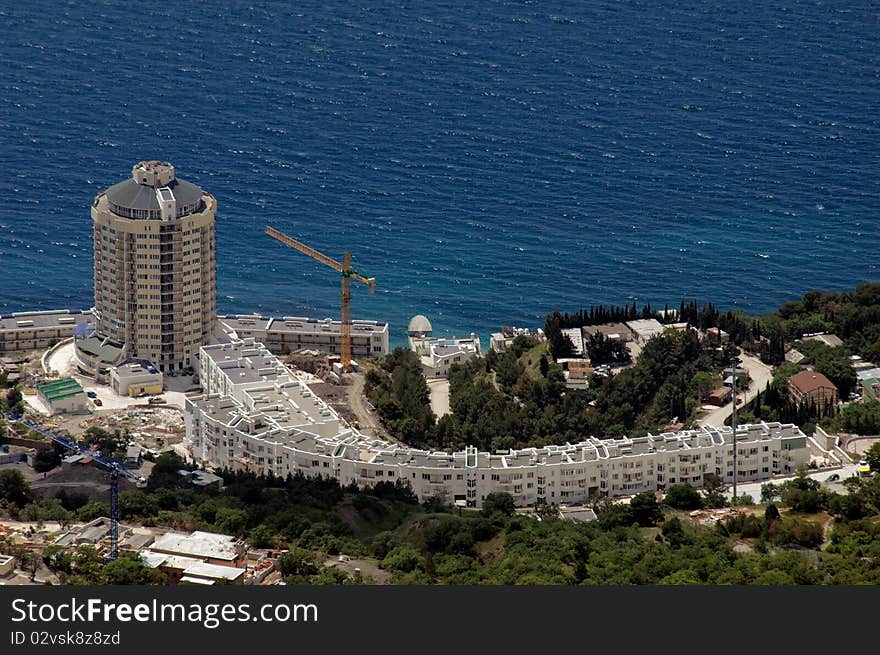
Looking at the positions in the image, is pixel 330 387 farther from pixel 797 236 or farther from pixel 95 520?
pixel 797 236

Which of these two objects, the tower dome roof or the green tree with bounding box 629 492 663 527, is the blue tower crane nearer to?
the green tree with bounding box 629 492 663 527

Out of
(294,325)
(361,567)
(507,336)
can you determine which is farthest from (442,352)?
(361,567)

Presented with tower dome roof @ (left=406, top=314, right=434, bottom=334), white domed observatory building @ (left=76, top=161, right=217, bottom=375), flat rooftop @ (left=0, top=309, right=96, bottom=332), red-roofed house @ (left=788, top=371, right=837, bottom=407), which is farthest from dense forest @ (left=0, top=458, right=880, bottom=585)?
tower dome roof @ (left=406, top=314, right=434, bottom=334)

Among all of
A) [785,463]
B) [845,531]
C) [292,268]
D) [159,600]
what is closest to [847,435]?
[785,463]

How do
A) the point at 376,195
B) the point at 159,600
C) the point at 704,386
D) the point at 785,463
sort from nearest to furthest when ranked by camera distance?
1. the point at 159,600
2. the point at 785,463
3. the point at 704,386
4. the point at 376,195

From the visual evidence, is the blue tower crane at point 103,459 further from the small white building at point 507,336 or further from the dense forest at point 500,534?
the small white building at point 507,336

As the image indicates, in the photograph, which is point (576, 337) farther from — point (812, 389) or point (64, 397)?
point (64, 397)

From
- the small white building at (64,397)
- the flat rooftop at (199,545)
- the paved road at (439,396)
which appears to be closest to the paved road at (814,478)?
the paved road at (439,396)
